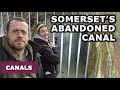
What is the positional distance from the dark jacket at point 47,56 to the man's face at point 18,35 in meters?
0.23

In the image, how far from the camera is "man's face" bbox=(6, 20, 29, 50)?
8.54 m

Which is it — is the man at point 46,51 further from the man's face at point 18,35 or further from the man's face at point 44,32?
the man's face at point 18,35

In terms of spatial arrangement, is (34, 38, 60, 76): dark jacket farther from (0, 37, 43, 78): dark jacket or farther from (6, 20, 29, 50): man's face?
(6, 20, 29, 50): man's face

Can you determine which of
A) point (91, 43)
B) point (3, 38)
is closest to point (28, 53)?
point (3, 38)

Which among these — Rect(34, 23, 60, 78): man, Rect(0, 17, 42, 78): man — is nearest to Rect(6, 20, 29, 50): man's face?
Rect(0, 17, 42, 78): man

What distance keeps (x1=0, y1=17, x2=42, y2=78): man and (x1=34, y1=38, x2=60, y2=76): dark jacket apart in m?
0.07

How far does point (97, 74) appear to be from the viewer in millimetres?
8758

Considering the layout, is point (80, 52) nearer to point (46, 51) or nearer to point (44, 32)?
point (46, 51)

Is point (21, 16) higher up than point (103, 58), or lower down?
higher up

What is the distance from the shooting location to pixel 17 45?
8562mm
